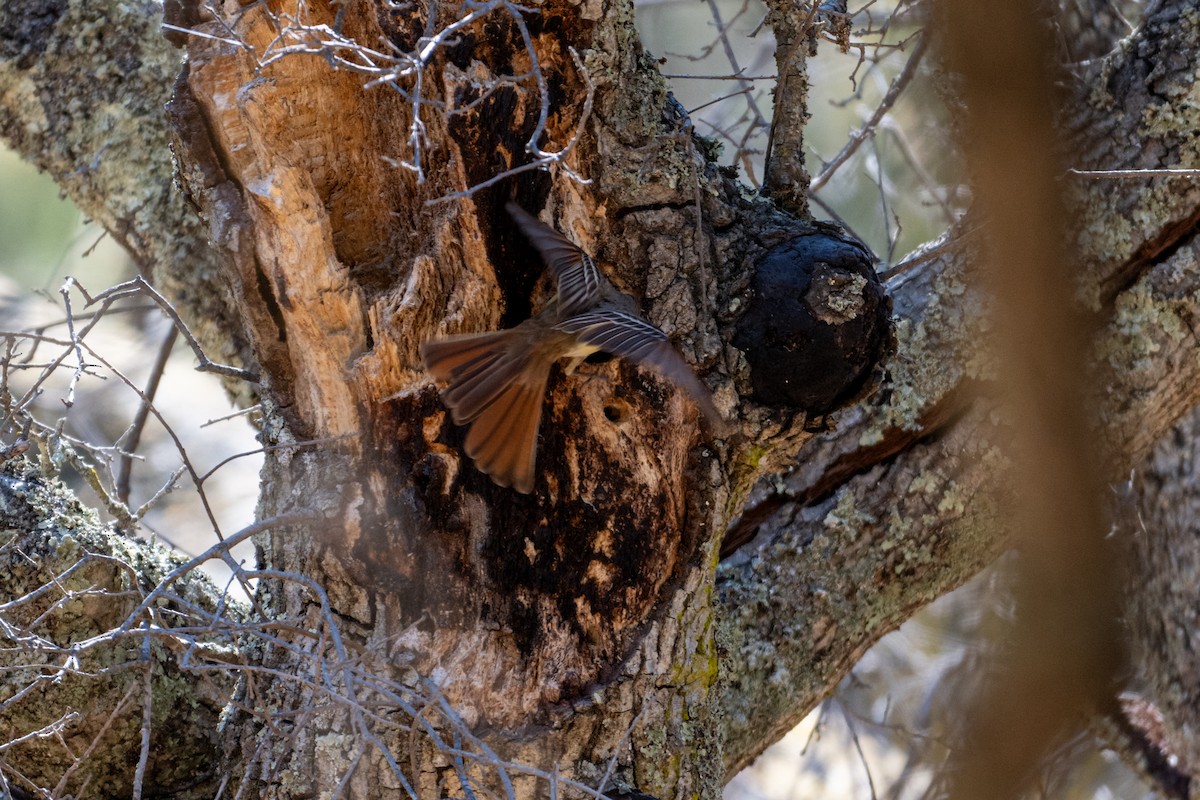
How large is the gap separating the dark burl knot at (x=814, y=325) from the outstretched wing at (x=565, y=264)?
0.25 metres


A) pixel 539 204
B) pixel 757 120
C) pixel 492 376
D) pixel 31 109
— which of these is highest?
pixel 31 109

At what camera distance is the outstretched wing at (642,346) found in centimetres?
154

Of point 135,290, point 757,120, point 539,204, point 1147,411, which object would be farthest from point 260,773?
point 757,120

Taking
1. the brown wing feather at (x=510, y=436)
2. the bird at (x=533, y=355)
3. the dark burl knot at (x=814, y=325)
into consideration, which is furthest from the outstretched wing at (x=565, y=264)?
the dark burl knot at (x=814, y=325)

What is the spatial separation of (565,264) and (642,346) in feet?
0.76

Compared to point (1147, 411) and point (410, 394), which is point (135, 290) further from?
point (1147, 411)

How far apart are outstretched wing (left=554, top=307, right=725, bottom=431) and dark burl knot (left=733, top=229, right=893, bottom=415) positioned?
0.58 feet

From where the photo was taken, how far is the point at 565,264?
1706 mm

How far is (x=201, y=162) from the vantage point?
171 centimetres

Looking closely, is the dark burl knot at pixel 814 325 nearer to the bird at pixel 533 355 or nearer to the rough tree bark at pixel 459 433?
the rough tree bark at pixel 459 433

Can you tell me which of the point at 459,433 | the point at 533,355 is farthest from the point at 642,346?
the point at 459,433

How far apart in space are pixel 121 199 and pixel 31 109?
0.96 ft

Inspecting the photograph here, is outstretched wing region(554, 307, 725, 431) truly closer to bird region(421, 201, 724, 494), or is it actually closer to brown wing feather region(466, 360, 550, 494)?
bird region(421, 201, 724, 494)

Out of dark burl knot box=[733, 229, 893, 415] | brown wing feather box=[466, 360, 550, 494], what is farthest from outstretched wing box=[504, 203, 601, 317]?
dark burl knot box=[733, 229, 893, 415]
